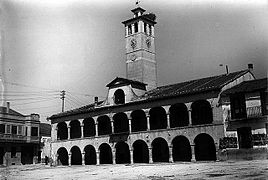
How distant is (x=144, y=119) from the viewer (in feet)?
126

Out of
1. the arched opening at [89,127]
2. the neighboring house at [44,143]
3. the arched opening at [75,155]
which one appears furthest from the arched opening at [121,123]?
the neighboring house at [44,143]

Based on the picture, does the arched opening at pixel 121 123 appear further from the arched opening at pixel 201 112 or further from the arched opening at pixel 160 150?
the arched opening at pixel 201 112

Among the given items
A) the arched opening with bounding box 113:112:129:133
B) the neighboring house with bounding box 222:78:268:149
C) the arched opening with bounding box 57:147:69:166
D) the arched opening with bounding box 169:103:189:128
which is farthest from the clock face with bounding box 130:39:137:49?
the neighboring house with bounding box 222:78:268:149

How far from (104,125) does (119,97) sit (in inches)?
193

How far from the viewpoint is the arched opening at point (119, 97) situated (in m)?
39.3

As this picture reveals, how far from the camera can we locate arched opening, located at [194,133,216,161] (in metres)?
33.5

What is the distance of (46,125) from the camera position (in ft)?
234

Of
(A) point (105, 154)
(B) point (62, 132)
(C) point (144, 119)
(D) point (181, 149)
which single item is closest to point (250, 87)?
(D) point (181, 149)

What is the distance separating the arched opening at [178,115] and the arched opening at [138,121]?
366cm

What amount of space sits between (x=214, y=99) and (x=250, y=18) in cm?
1460

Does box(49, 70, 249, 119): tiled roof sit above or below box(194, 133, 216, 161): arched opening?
above

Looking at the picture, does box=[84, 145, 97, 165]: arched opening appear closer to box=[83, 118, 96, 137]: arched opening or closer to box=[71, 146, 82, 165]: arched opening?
box=[71, 146, 82, 165]: arched opening

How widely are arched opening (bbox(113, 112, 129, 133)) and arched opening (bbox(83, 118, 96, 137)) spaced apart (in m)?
4.54

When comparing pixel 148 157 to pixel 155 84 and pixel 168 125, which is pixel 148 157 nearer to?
pixel 168 125
